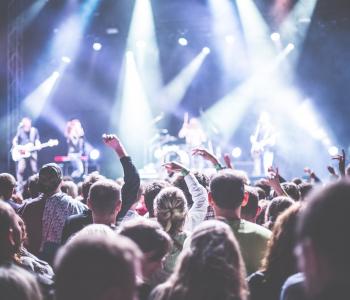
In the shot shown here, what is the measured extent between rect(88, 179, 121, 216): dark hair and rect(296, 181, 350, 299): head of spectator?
85.1 inches

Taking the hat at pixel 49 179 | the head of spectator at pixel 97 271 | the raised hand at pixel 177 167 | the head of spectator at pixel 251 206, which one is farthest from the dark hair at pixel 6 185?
the head of spectator at pixel 97 271

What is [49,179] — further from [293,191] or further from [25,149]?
[25,149]

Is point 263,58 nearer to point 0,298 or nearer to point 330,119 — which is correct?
point 330,119

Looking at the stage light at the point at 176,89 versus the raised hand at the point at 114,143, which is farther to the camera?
the stage light at the point at 176,89

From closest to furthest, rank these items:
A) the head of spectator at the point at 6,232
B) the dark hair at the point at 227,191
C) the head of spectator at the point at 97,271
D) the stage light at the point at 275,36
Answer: the head of spectator at the point at 97,271 → the head of spectator at the point at 6,232 → the dark hair at the point at 227,191 → the stage light at the point at 275,36

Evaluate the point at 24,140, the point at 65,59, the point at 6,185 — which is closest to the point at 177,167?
the point at 6,185

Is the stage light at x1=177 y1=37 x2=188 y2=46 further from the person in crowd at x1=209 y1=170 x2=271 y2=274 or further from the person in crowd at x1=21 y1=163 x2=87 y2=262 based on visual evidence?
the person in crowd at x1=209 y1=170 x2=271 y2=274

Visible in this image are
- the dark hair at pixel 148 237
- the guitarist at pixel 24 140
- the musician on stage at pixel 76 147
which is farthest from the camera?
the musician on stage at pixel 76 147

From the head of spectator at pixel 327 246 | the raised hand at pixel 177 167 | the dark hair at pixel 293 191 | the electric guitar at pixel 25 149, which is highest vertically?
the head of spectator at pixel 327 246

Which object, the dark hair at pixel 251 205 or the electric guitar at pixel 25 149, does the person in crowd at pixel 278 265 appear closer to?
the dark hair at pixel 251 205

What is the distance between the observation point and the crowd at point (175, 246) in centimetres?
122

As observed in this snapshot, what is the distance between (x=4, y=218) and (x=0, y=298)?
0.52 meters

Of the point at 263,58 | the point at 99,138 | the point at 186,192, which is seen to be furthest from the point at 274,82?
the point at 186,192

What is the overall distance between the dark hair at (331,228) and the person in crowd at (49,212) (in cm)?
312
